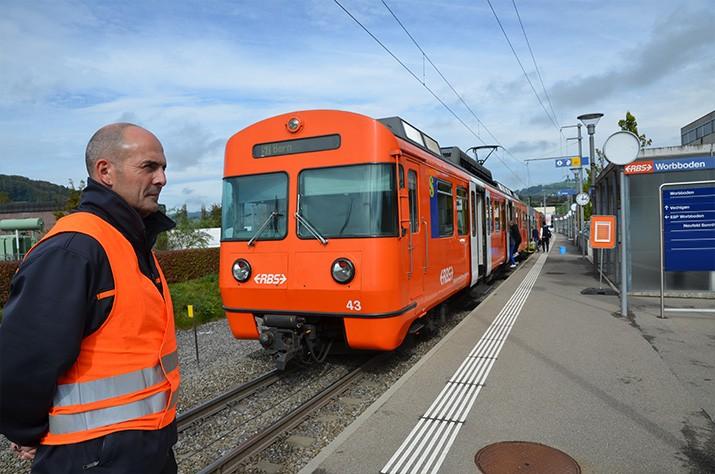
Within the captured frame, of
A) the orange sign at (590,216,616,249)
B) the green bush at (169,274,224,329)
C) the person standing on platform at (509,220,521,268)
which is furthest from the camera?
the person standing on platform at (509,220,521,268)

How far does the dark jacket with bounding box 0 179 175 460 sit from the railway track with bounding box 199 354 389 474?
2478 millimetres

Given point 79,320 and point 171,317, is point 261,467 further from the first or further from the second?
point 79,320

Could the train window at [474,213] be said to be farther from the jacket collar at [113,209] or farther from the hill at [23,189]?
the hill at [23,189]

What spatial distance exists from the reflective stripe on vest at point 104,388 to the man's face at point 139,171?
67cm

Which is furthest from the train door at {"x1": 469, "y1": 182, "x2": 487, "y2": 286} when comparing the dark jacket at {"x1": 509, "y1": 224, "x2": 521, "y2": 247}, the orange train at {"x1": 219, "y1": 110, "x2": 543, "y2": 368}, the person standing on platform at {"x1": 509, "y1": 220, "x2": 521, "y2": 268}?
the dark jacket at {"x1": 509, "y1": 224, "x2": 521, "y2": 247}

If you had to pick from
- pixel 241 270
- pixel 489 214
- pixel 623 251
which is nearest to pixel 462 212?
pixel 623 251

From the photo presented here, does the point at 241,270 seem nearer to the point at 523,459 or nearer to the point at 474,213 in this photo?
the point at 523,459

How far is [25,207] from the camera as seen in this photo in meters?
48.3

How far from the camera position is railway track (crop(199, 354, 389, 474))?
4.10 m

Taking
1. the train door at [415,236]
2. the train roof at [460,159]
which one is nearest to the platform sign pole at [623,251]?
the train roof at [460,159]

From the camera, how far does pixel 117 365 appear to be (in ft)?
6.09

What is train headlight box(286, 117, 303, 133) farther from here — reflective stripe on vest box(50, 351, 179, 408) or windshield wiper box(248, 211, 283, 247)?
reflective stripe on vest box(50, 351, 179, 408)

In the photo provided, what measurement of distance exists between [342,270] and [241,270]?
1375 millimetres

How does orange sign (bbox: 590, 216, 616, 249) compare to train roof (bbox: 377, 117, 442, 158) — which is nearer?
train roof (bbox: 377, 117, 442, 158)
